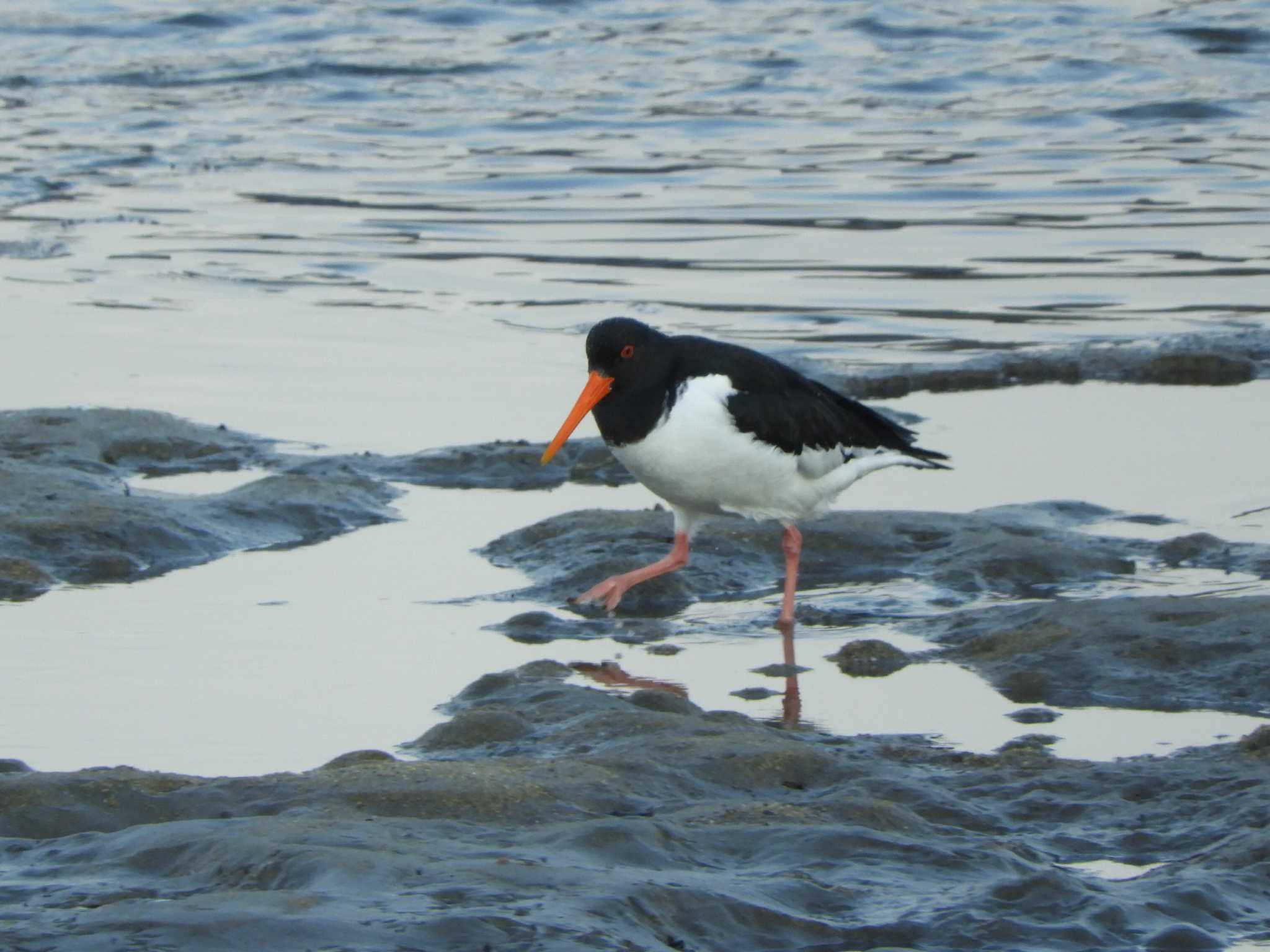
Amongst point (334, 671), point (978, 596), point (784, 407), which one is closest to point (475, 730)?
point (334, 671)

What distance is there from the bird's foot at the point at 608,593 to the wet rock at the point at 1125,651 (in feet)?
3.13

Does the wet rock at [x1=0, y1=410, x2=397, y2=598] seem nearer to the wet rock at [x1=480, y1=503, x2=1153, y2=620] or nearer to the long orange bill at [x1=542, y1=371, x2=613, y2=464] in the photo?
the wet rock at [x1=480, y1=503, x2=1153, y2=620]

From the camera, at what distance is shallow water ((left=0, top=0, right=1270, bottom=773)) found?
5.69 metres

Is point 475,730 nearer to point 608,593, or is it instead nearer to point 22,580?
point 608,593

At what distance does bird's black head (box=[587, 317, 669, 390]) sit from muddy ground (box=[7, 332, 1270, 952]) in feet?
→ 2.29

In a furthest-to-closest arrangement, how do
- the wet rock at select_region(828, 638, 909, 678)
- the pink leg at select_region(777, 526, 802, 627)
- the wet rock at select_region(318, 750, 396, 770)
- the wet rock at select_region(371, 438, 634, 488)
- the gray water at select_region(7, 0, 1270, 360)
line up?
the gray water at select_region(7, 0, 1270, 360) < the wet rock at select_region(371, 438, 634, 488) < the pink leg at select_region(777, 526, 802, 627) < the wet rock at select_region(828, 638, 909, 678) < the wet rock at select_region(318, 750, 396, 770)

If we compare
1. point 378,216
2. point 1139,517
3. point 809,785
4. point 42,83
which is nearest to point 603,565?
point 1139,517

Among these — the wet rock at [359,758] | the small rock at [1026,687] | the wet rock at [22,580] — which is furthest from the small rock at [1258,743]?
the wet rock at [22,580]

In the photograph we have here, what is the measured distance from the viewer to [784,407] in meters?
6.33

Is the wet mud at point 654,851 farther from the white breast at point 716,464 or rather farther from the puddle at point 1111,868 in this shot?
the white breast at point 716,464

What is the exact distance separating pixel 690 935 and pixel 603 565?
324 centimetres

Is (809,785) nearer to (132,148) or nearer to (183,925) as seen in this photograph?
(183,925)

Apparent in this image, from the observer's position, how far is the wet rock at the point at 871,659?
5484 mm

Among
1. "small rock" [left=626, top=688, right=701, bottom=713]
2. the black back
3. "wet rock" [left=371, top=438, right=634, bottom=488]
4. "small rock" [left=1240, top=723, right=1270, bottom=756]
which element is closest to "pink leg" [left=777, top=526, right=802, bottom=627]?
the black back
